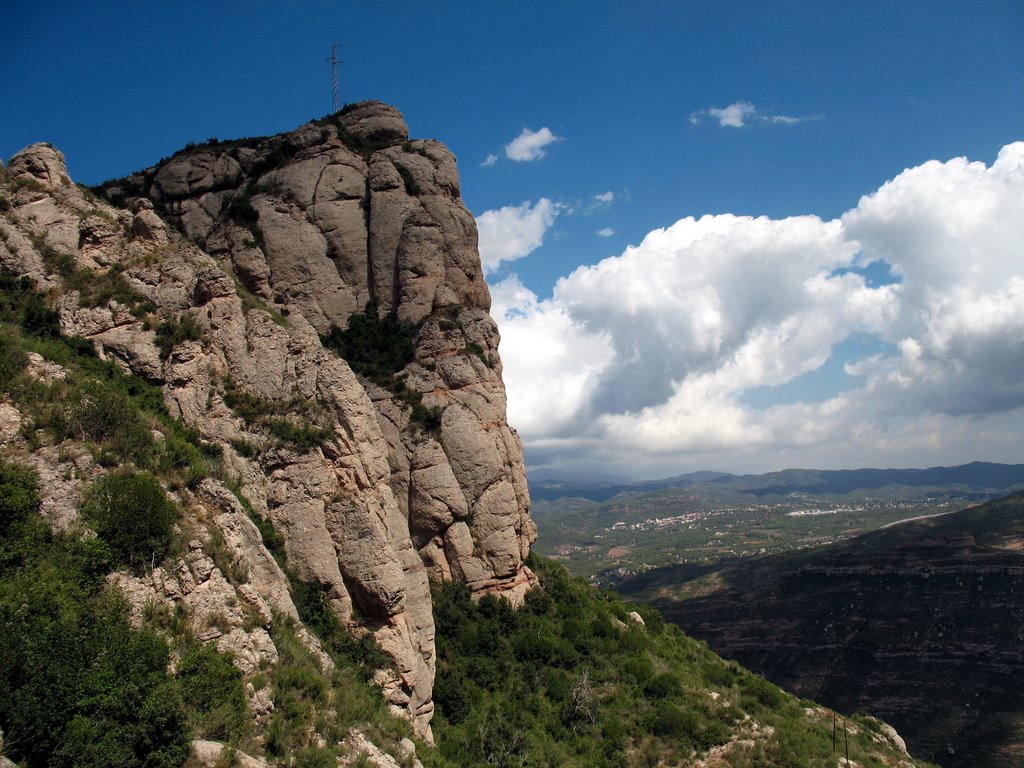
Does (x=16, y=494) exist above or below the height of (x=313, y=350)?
below

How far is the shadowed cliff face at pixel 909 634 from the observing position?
75.8 m

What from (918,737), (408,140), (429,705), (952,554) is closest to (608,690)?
(429,705)

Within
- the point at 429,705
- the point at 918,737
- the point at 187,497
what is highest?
the point at 187,497

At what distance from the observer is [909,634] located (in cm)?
9700

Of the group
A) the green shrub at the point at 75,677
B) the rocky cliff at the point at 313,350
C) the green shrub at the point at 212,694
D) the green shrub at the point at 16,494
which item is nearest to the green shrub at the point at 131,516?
the rocky cliff at the point at 313,350

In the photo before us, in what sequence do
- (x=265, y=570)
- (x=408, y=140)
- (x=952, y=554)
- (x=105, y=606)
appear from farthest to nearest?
(x=952, y=554)
(x=408, y=140)
(x=265, y=570)
(x=105, y=606)

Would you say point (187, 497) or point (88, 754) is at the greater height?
point (187, 497)

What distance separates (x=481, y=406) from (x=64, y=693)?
2810cm

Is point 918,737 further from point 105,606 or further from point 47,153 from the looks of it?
point 47,153

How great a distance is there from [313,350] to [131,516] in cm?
1524

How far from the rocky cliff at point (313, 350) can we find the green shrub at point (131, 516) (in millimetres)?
732

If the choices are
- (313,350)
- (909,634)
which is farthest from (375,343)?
(909,634)

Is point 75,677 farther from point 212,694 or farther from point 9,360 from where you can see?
point 9,360

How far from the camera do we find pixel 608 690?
3538 centimetres
